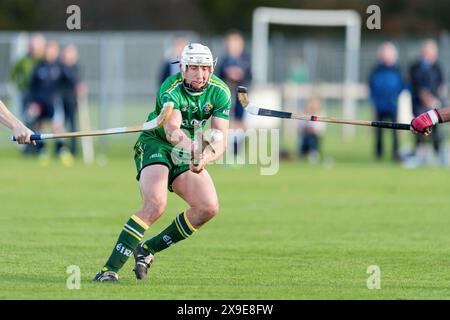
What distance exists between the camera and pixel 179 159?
951 cm

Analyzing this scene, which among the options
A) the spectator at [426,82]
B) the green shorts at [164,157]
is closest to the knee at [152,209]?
the green shorts at [164,157]

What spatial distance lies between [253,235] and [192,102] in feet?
11.5

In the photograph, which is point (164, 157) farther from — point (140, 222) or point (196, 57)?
point (196, 57)

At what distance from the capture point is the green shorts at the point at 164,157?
9430 millimetres

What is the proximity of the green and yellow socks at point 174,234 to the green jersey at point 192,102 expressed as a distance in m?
0.68

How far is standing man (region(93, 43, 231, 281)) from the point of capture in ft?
30.1

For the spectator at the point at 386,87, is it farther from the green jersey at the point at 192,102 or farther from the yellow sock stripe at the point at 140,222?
the yellow sock stripe at the point at 140,222

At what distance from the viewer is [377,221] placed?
1395 centimetres

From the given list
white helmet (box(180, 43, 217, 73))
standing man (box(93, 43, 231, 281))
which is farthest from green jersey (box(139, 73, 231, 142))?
white helmet (box(180, 43, 217, 73))

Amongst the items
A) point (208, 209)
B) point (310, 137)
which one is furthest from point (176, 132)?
point (310, 137)

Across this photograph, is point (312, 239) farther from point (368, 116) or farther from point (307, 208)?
point (368, 116)

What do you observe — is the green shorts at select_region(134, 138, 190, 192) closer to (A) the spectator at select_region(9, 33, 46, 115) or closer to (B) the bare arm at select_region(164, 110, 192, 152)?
(B) the bare arm at select_region(164, 110, 192, 152)
